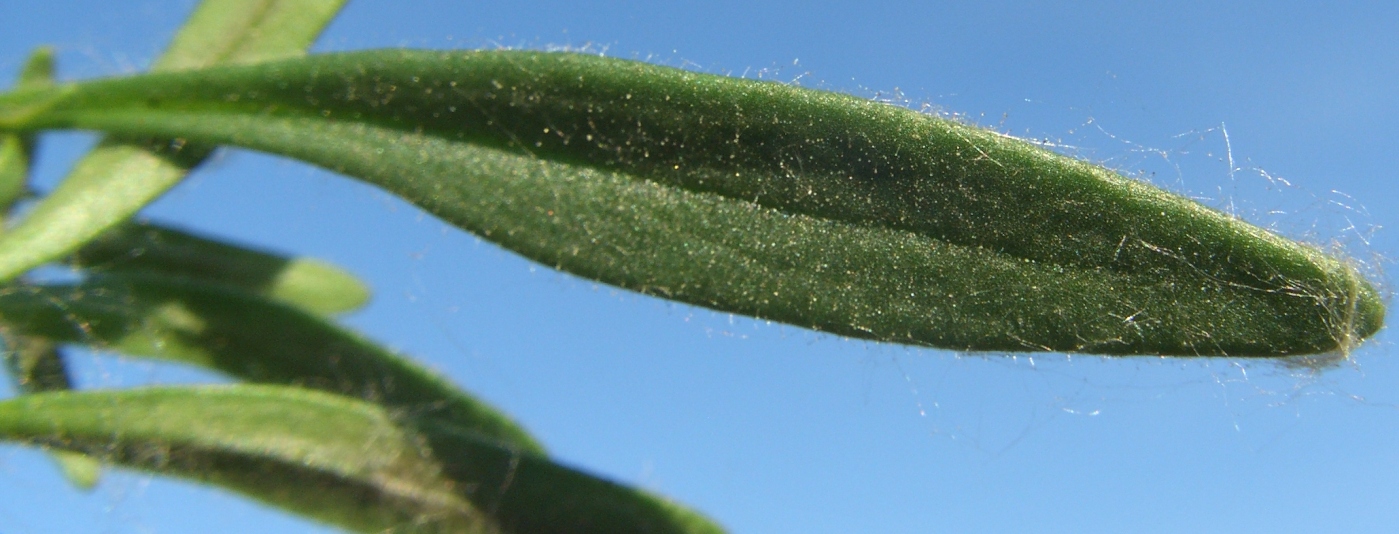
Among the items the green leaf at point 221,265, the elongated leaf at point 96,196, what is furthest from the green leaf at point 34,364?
the elongated leaf at point 96,196

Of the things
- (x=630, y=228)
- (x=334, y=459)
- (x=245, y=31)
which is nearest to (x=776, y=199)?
(x=630, y=228)

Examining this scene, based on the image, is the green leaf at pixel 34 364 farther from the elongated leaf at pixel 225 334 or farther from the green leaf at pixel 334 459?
the green leaf at pixel 334 459

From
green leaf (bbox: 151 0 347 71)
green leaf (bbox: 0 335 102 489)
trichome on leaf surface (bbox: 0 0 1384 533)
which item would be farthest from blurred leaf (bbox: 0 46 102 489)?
green leaf (bbox: 151 0 347 71)

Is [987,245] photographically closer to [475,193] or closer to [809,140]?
[809,140]

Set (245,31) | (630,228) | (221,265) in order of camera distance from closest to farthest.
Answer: (630,228)
(245,31)
(221,265)

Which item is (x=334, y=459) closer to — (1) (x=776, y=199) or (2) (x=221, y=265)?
(2) (x=221, y=265)

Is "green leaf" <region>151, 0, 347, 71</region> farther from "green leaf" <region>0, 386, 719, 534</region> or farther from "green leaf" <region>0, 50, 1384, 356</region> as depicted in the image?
"green leaf" <region>0, 386, 719, 534</region>

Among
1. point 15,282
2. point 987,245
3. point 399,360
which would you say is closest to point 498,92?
point 399,360
